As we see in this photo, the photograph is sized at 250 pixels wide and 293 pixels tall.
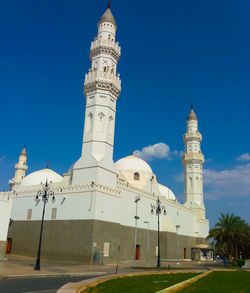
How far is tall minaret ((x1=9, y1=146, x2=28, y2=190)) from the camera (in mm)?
51000

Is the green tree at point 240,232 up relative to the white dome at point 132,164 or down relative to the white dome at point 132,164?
down

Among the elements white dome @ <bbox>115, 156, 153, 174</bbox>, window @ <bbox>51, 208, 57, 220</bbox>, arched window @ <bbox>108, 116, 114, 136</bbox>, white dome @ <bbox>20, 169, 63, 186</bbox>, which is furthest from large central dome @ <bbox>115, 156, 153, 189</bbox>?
window @ <bbox>51, 208, 57, 220</bbox>

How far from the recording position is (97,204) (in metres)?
27.8

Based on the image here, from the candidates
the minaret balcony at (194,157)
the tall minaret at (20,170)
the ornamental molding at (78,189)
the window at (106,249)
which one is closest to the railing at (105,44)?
the ornamental molding at (78,189)

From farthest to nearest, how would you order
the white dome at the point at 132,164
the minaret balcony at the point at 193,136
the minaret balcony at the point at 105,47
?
the minaret balcony at the point at 193,136 → the white dome at the point at 132,164 → the minaret balcony at the point at 105,47

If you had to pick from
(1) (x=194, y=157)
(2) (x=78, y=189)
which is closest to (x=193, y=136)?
(1) (x=194, y=157)

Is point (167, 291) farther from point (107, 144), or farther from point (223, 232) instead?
point (223, 232)

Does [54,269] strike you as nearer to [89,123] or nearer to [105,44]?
[89,123]

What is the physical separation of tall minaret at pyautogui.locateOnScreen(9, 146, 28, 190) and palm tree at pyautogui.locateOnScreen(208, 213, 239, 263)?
107 feet

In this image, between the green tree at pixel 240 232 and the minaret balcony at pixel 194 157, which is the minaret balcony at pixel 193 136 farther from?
the green tree at pixel 240 232

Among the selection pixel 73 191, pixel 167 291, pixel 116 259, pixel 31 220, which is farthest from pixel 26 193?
pixel 167 291

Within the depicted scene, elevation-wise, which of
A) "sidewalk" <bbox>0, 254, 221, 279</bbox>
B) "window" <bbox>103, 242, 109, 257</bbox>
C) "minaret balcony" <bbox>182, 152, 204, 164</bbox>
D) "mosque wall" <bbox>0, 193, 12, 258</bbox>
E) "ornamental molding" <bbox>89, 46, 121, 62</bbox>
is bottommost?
"sidewalk" <bbox>0, 254, 221, 279</bbox>

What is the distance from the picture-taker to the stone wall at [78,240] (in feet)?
89.0

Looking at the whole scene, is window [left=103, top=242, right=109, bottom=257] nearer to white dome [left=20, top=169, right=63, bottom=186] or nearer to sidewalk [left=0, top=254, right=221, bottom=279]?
sidewalk [left=0, top=254, right=221, bottom=279]
